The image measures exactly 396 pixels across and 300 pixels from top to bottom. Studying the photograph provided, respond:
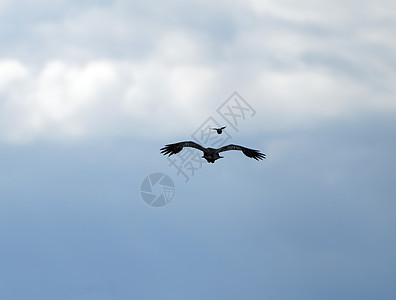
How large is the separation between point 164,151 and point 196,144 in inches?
185

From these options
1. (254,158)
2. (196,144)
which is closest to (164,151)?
(196,144)

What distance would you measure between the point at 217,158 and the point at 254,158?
767 cm

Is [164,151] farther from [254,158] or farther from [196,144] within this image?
[254,158]

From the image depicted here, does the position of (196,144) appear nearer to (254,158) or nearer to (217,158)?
(217,158)

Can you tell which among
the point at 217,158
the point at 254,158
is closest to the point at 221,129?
the point at 217,158

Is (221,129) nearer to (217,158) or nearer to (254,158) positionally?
(217,158)

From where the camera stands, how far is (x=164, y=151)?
8988 centimetres

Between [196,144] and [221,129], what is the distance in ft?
19.0

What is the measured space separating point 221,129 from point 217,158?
5107 mm

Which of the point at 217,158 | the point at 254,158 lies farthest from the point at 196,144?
the point at 254,158

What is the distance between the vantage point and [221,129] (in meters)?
84.2

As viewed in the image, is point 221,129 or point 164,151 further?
point 164,151

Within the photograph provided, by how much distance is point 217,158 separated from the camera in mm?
87625

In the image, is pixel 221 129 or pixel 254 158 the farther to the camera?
pixel 254 158
